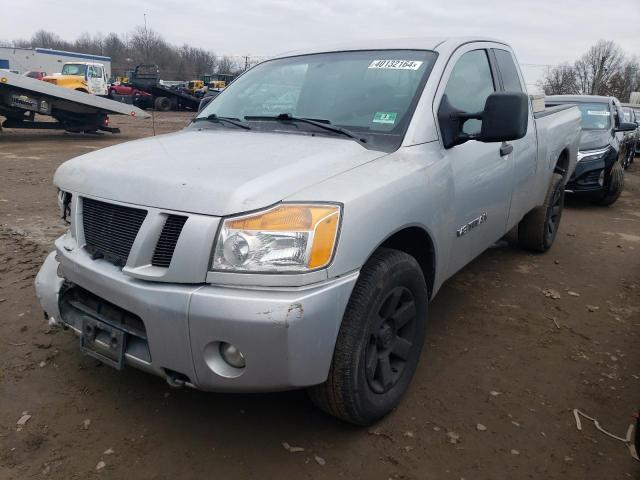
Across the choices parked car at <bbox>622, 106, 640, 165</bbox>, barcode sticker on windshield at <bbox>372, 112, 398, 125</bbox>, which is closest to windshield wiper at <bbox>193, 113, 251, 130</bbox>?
barcode sticker on windshield at <bbox>372, 112, 398, 125</bbox>

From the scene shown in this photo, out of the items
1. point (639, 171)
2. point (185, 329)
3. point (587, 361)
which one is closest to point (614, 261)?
point (587, 361)

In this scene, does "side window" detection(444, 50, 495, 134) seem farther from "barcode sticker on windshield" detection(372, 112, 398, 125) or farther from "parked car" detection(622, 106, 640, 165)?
"parked car" detection(622, 106, 640, 165)

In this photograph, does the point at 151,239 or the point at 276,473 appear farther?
the point at 276,473

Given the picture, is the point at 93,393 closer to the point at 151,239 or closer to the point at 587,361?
the point at 151,239

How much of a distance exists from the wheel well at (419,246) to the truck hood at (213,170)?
1.37 feet

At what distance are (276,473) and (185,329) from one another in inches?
30.7

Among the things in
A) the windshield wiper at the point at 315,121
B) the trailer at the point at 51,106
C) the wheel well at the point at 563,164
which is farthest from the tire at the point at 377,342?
the trailer at the point at 51,106

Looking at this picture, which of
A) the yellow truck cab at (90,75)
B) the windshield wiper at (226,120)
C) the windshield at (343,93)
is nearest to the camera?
the windshield at (343,93)

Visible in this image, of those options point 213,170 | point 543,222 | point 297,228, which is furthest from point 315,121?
point 543,222

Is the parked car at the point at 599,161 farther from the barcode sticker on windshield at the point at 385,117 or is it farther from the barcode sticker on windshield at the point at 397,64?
the barcode sticker on windshield at the point at 385,117

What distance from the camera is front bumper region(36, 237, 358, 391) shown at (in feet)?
6.23

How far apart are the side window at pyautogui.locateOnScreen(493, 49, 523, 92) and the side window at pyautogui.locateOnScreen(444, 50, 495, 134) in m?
0.25

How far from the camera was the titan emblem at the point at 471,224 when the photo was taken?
304 centimetres

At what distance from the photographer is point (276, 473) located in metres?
2.22
